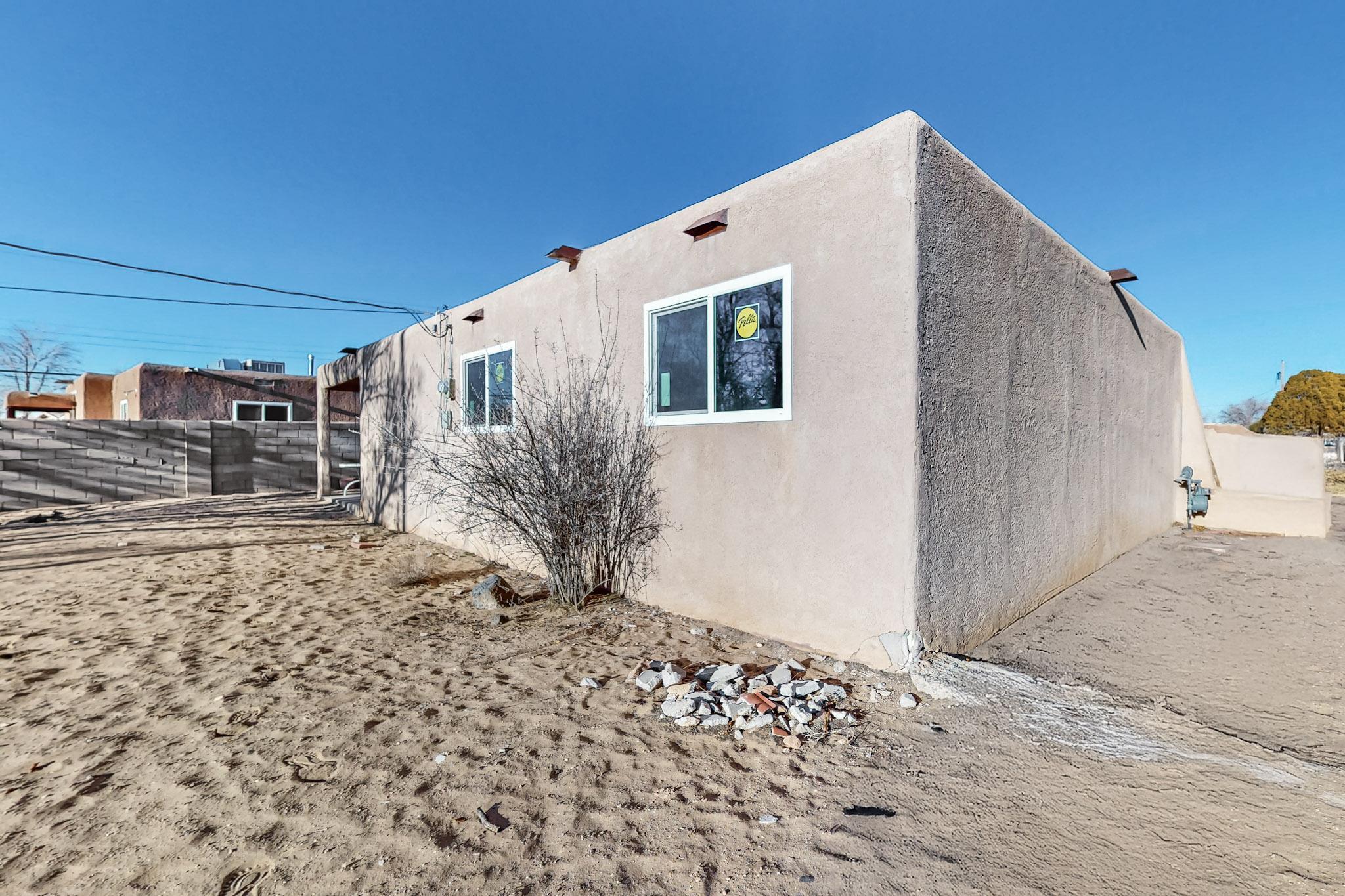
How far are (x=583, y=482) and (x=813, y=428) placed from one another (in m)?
2.10

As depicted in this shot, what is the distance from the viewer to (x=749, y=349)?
4.16m

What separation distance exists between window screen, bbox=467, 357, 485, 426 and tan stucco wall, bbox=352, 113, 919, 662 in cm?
270

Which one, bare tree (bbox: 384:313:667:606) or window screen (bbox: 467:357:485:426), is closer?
bare tree (bbox: 384:313:667:606)

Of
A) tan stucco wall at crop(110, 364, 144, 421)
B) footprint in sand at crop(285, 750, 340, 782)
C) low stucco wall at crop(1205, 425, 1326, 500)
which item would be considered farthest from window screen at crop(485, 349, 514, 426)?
tan stucco wall at crop(110, 364, 144, 421)

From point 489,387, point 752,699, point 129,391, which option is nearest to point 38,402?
point 129,391

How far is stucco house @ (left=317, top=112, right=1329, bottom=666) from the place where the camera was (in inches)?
131

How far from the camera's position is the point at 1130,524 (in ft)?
21.3

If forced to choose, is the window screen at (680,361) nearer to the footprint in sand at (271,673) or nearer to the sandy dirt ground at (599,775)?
the sandy dirt ground at (599,775)

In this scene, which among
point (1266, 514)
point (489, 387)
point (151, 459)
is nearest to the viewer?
point (489, 387)

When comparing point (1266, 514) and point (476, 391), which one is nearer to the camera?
point (476, 391)

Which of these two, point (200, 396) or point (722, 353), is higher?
point (200, 396)

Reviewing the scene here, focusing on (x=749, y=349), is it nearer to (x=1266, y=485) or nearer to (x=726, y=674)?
(x=726, y=674)

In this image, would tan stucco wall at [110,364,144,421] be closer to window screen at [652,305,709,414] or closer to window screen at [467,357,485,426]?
window screen at [467,357,485,426]

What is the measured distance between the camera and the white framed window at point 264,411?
59.1 feet
